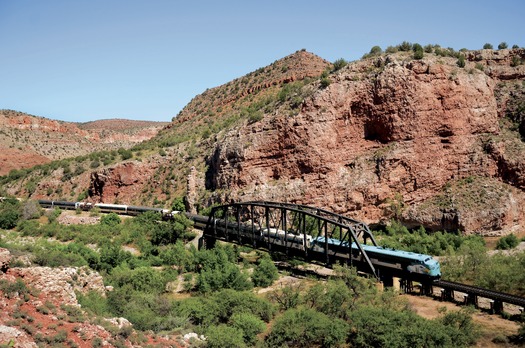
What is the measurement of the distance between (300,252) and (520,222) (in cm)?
2410

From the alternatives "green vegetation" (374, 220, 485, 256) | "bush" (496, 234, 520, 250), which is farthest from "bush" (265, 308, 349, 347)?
"bush" (496, 234, 520, 250)

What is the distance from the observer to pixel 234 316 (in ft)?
75.6

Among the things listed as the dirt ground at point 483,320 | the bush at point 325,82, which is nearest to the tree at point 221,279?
the dirt ground at point 483,320

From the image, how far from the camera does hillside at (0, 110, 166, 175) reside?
316 feet

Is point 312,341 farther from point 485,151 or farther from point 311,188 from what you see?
point 485,151

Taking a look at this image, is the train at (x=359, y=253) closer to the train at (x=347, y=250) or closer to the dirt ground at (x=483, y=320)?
the train at (x=347, y=250)

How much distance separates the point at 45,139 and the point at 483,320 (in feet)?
367

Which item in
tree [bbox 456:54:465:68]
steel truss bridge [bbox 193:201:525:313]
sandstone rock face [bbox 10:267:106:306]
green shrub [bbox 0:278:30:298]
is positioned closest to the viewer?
green shrub [bbox 0:278:30:298]

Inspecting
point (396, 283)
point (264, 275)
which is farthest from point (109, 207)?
point (396, 283)

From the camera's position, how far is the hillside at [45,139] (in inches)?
3792

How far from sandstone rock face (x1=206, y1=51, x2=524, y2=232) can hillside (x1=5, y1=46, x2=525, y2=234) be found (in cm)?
11

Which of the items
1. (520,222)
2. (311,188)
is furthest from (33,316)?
(520,222)

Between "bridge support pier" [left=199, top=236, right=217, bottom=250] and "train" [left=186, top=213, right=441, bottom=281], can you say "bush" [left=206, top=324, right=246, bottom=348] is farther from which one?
"bridge support pier" [left=199, top=236, right=217, bottom=250]

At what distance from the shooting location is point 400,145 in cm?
4631
